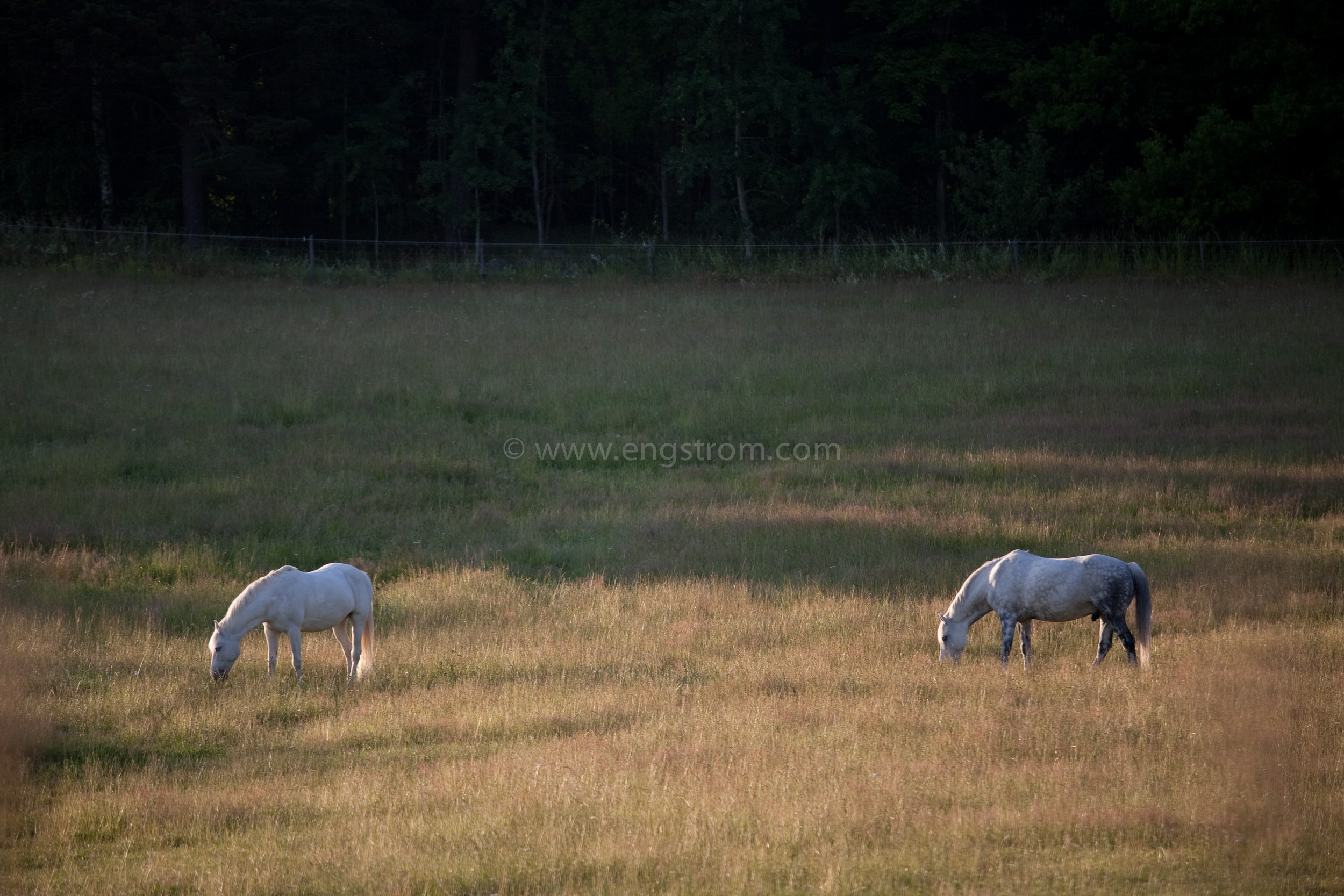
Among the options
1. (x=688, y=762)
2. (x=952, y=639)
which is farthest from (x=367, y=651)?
(x=952, y=639)

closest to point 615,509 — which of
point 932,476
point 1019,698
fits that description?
point 932,476

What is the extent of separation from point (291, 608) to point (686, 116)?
41658 millimetres

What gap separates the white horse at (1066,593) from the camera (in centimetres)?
903

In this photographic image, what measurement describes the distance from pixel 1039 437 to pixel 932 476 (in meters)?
3.18

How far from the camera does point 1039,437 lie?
19156 mm

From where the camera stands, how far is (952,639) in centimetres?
957

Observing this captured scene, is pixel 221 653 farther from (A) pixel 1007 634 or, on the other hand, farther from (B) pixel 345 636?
(A) pixel 1007 634

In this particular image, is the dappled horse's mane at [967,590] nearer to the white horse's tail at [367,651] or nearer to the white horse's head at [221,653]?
the white horse's tail at [367,651]

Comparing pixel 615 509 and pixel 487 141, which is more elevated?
pixel 487 141

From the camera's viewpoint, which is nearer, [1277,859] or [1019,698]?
[1277,859]

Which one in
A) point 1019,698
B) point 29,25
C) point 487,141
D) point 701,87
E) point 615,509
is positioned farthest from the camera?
point 487,141

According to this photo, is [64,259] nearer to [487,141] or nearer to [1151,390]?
[487,141]

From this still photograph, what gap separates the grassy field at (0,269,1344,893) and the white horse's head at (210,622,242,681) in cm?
15

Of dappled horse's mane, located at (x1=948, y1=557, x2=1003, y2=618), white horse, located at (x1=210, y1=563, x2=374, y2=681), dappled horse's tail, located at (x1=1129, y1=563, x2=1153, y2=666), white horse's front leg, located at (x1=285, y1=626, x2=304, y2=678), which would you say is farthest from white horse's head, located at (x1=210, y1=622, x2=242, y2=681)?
dappled horse's tail, located at (x1=1129, y1=563, x2=1153, y2=666)
